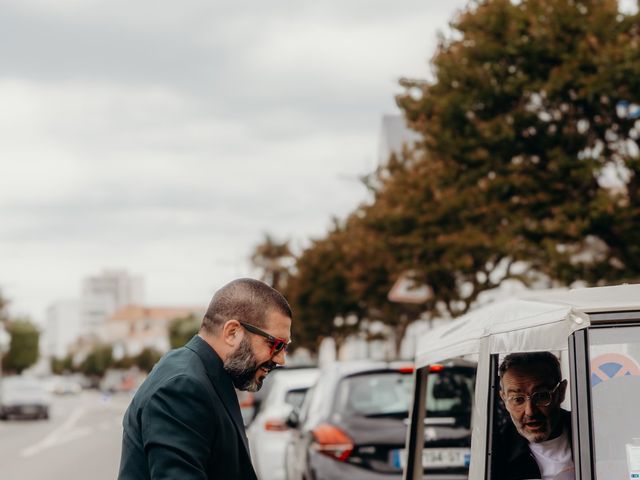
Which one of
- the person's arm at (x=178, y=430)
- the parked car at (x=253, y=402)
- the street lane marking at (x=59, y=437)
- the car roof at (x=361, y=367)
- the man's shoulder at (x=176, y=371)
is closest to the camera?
the person's arm at (x=178, y=430)

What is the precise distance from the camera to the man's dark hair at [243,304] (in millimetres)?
3619

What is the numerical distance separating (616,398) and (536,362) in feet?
3.42

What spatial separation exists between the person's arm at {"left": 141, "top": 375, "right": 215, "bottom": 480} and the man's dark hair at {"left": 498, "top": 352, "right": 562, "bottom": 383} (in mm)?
1903

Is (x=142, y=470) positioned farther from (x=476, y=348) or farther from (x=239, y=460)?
(x=476, y=348)

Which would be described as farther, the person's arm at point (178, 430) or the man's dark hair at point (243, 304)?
the man's dark hair at point (243, 304)

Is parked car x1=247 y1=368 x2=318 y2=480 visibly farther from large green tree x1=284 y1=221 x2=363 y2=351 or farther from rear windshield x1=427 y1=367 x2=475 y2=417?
large green tree x1=284 y1=221 x2=363 y2=351

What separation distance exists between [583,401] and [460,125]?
15381 mm

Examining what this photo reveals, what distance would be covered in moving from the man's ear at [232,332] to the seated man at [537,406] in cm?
171

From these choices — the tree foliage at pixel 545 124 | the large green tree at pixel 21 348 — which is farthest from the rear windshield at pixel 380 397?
the large green tree at pixel 21 348

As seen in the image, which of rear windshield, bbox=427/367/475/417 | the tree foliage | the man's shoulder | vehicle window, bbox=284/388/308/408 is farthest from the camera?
the tree foliage

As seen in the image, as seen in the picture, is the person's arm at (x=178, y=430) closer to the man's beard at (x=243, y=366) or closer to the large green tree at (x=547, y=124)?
the man's beard at (x=243, y=366)

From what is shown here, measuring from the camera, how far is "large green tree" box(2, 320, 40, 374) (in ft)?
595

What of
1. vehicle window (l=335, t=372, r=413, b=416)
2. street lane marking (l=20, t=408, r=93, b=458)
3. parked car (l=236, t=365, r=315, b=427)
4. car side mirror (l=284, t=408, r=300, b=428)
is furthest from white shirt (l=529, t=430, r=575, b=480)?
street lane marking (l=20, t=408, r=93, b=458)

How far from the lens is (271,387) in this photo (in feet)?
50.6
